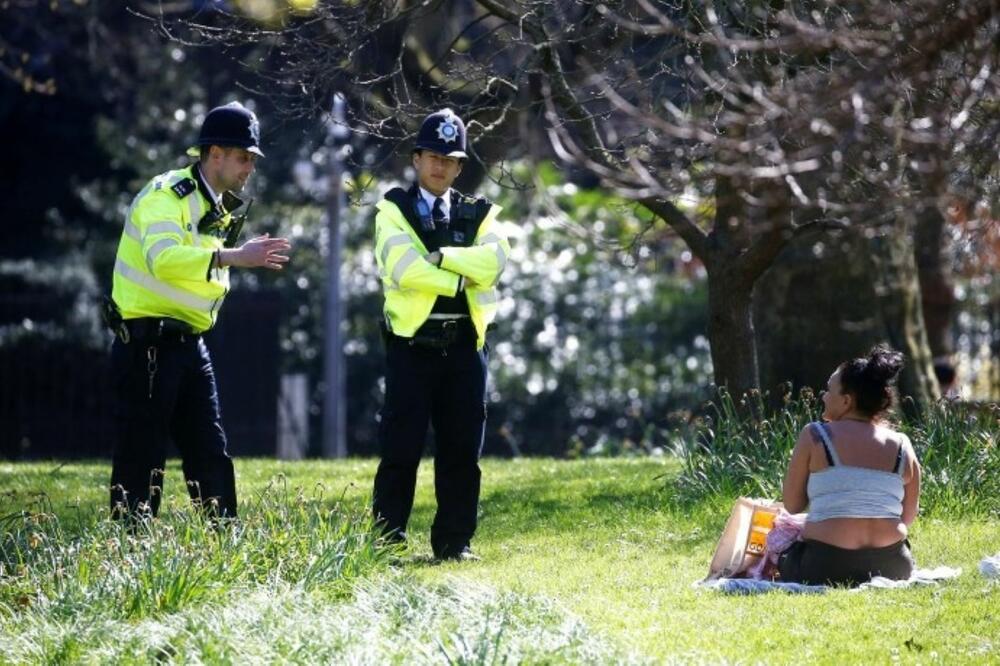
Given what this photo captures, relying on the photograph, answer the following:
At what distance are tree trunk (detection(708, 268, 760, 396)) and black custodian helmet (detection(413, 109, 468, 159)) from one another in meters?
2.81

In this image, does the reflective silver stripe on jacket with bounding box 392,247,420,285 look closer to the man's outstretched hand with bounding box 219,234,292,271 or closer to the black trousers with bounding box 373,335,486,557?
the black trousers with bounding box 373,335,486,557

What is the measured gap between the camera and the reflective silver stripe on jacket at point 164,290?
847 cm

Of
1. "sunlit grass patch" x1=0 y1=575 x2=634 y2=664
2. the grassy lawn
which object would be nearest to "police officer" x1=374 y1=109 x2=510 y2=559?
the grassy lawn

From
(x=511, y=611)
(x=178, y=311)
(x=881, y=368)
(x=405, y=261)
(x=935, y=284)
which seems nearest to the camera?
(x=511, y=611)

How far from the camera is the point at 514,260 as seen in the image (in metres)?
19.6

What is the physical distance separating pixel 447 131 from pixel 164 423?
6.29 feet

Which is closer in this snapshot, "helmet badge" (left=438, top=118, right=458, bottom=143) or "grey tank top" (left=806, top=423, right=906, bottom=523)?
"grey tank top" (left=806, top=423, right=906, bottom=523)

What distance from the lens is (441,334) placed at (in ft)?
28.0

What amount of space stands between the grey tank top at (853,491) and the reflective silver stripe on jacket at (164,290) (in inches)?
116

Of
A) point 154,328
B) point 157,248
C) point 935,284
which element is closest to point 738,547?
point 154,328

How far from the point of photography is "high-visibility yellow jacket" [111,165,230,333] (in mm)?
8391

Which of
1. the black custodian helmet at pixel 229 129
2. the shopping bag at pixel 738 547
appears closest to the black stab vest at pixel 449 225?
the black custodian helmet at pixel 229 129

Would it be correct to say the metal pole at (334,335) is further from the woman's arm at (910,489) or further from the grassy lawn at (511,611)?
the woman's arm at (910,489)

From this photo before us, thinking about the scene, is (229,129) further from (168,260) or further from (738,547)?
(738,547)
